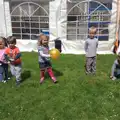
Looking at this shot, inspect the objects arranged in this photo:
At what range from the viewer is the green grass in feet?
16.7

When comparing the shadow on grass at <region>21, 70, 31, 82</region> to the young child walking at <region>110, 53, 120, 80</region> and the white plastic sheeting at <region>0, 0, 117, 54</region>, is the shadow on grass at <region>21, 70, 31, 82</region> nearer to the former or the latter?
the young child walking at <region>110, 53, 120, 80</region>


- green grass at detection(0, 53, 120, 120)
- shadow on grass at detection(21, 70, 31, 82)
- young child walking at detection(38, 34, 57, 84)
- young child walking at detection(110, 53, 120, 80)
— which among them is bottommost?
green grass at detection(0, 53, 120, 120)

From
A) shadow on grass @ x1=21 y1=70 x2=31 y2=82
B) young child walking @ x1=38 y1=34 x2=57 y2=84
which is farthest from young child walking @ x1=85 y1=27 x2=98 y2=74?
shadow on grass @ x1=21 y1=70 x2=31 y2=82

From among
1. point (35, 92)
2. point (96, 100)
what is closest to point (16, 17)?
point (35, 92)

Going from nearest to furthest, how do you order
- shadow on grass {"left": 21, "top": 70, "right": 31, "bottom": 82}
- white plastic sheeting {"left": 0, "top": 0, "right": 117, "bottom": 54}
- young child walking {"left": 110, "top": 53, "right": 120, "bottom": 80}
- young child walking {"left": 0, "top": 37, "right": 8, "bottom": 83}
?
young child walking {"left": 0, "top": 37, "right": 8, "bottom": 83} < young child walking {"left": 110, "top": 53, "right": 120, "bottom": 80} < shadow on grass {"left": 21, "top": 70, "right": 31, "bottom": 82} < white plastic sheeting {"left": 0, "top": 0, "right": 117, "bottom": 54}

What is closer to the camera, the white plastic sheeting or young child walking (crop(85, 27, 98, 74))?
young child walking (crop(85, 27, 98, 74))

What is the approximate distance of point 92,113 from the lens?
16.8 feet

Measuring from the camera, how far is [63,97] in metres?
5.87

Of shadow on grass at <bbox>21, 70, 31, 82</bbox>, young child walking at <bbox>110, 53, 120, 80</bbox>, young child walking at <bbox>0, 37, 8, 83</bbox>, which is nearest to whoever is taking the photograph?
young child walking at <bbox>0, 37, 8, 83</bbox>

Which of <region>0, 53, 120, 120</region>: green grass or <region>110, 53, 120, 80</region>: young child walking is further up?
<region>110, 53, 120, 80</region>: young child walking

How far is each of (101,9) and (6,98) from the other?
6.10 meters

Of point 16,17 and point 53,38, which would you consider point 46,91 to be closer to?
point 53,38

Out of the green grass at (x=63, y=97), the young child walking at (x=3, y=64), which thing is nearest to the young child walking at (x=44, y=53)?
the green grass at (x=63, y=97)

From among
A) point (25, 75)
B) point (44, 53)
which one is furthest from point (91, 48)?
point (25, 75)
